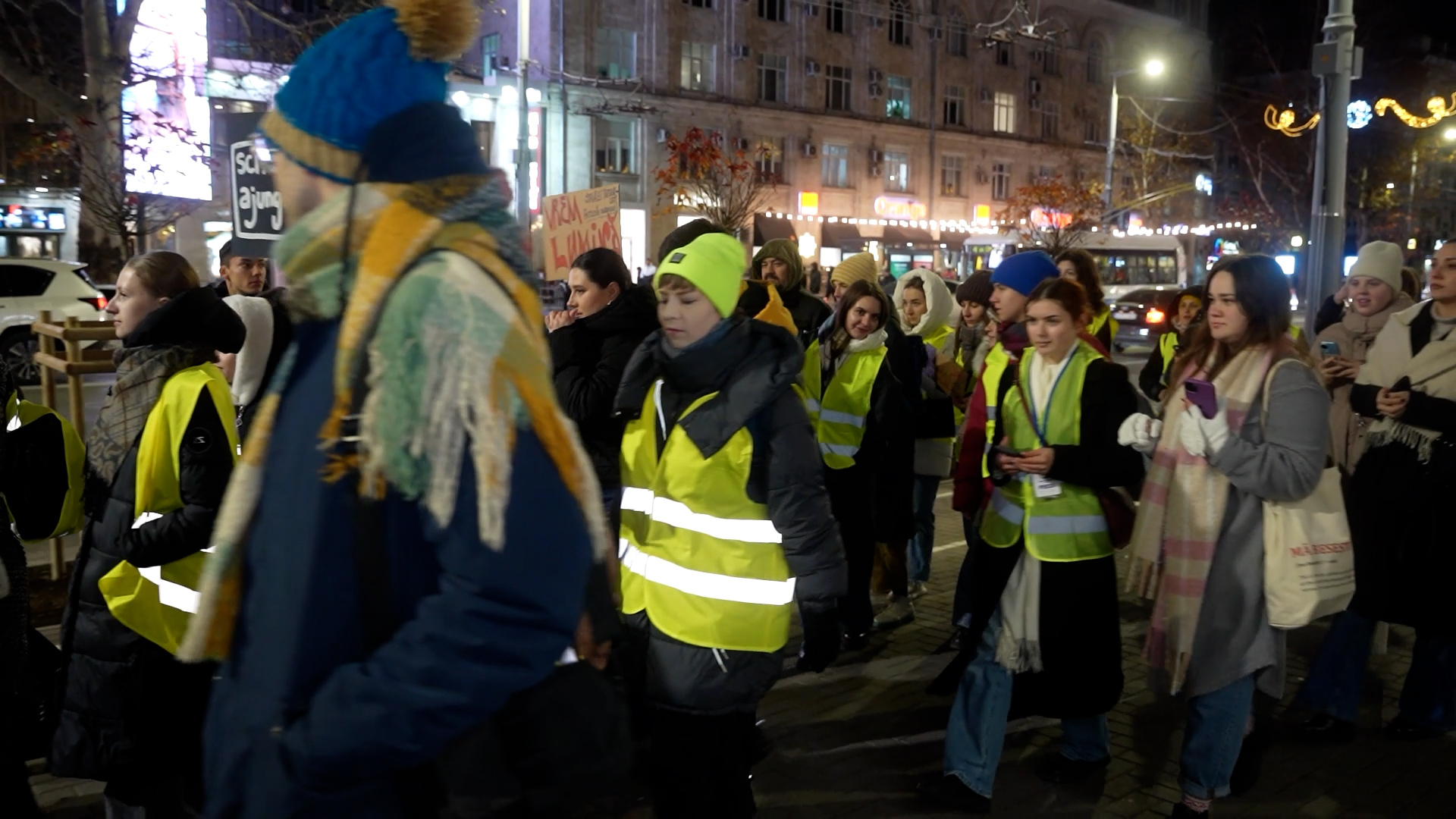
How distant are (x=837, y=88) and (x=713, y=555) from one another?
42239 millimetres

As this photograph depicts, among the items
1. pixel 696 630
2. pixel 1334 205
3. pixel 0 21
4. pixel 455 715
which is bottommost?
pixel 696 630

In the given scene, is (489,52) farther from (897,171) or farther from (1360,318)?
(1360,318)

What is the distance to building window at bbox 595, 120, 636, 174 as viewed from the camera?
37.0 metres

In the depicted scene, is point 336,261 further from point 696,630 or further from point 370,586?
point 696,630

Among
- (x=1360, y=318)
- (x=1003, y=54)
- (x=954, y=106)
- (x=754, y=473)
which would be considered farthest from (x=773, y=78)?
(x=754, y=473)

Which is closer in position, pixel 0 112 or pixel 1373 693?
pixel 1373 693

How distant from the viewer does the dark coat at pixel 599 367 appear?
4.51 meters

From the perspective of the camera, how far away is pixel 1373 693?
556 cm

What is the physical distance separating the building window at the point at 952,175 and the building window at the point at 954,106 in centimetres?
149

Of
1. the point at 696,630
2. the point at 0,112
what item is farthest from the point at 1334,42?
the point at 0,112

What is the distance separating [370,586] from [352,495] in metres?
0.13

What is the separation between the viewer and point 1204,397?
380cm

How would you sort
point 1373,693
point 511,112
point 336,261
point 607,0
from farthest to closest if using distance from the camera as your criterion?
point 607,0, point 511,112, point 1373,693, point 336,261

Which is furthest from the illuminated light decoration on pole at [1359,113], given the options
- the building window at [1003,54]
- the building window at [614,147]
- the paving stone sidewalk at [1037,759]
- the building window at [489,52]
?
the building window at [1003,54]
